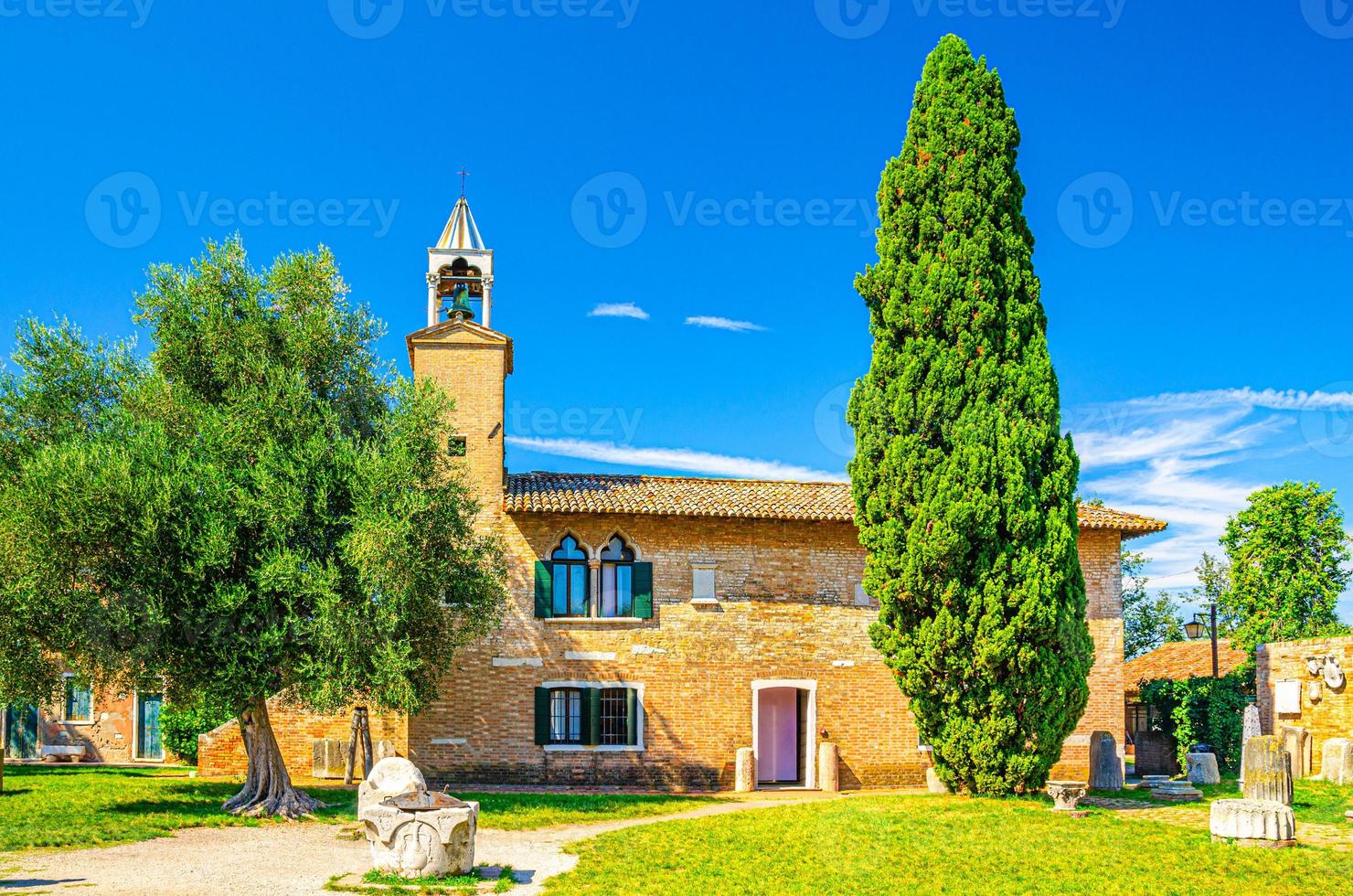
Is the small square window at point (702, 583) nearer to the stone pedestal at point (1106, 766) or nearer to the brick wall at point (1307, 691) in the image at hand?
the stone pedestal at point (1106, 766)

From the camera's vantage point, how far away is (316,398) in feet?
62.6

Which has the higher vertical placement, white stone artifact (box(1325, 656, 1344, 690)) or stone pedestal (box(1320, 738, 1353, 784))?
white stone artifact (box(1325, 656, 1344, 690))

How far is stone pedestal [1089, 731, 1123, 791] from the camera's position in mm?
22031

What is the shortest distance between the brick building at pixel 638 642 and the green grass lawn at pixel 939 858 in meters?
6.00

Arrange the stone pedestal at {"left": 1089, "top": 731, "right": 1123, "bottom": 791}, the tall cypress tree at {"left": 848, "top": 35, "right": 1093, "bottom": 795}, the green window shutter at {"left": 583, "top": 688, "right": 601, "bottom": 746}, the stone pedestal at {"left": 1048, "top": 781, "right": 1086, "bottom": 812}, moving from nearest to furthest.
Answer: the stone pedestal at {"left": 1048, "top": 781, "right": 1086, "bottom": 812}, the tall cypress tree at {"left": 848, "top": 35, "right": 1093, "bottom": 795}, the stone pedestal at {"left": 1089, "top": 731, "right": 1123, "bottom": 791}, the green window shutter at {"left": 583, "top": 688, "right": 601, "bottom": 746}

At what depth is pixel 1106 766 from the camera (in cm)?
2205

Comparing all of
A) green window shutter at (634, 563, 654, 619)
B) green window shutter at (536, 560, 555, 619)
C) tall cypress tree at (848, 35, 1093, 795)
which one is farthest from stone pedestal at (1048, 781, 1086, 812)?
green window shutter at (536, 560, 555, 619)

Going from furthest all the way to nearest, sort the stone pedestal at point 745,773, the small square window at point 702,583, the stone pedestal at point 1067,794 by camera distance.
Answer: the small square window at point 702,583 → the stone pedestal at point 745,773 → the stone pedestal at point 1067,794

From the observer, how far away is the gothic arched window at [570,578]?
23.8 m

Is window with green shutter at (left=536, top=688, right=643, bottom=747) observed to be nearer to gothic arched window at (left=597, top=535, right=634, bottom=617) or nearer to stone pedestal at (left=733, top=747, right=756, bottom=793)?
gothic arched window at (left=597, top=535, right=634, bottom=617)

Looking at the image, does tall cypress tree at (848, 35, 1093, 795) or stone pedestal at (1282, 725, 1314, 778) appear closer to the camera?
tall cypress tree at (848, 35, 1093, 795)

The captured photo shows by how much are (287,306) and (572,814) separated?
1041 centimetres

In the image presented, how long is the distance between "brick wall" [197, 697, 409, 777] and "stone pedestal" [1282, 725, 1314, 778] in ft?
62.7

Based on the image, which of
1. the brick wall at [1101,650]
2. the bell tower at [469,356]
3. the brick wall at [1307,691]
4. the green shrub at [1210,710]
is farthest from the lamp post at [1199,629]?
the bell tower at [469,356]
